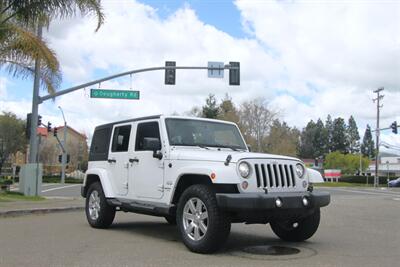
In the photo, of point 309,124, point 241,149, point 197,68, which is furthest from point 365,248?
point 309,124

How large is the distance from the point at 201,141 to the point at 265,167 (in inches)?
66.2

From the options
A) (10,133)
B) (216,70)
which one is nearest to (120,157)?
(216,70)

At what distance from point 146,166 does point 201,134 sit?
1130mm

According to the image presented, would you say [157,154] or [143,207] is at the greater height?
[157,154]

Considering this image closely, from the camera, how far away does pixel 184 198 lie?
8.04 meters

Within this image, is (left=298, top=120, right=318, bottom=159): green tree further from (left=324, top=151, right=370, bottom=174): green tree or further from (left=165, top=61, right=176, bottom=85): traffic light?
(left=165, top=61, right=176, bottom=85): traffic light

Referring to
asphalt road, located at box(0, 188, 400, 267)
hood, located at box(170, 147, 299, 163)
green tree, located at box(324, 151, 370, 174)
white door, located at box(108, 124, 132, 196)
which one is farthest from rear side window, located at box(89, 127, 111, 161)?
green tree, located at box(324, 151, 370, 174)

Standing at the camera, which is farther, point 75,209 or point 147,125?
point 75,209

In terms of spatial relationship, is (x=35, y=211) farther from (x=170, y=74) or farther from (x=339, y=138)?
(x=339, y=138)

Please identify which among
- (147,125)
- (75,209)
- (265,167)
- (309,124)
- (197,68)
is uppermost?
(309,124)

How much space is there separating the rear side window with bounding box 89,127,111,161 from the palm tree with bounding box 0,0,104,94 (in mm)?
6739

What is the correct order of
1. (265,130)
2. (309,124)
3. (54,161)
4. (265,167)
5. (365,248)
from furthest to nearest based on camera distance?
1. (309,124)
2. (54,161)
3. (265,130)
4. (365,248)
5. (265,167)

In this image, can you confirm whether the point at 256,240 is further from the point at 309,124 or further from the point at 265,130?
the point at 309,124

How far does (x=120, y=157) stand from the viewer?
33.5 ft
